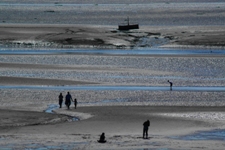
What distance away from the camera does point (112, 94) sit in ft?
127

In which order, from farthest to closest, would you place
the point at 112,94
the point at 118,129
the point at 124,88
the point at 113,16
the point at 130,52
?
the point at 113,16 < the point at 130,52 < the point at 124,88 < the point at 112,94 < the point at 118,129

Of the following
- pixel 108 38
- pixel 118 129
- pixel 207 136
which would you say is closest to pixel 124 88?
pixel 118 129

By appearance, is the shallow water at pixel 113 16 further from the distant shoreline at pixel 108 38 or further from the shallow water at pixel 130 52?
the shallow water at pixel 130 52

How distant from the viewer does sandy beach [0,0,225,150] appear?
2733 centimetres

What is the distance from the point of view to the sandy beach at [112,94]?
27328 millimetres

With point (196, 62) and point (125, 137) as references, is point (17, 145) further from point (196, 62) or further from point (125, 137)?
point (196, 62)

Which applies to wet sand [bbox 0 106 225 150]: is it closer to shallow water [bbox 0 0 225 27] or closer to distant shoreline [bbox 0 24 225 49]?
distant shoreline [bbox 0 24 225 49]

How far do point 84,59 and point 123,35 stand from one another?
17.8 meters

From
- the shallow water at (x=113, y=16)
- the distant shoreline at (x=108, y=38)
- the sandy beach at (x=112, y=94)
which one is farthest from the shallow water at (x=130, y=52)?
the shallow water at (x=113, y=16)

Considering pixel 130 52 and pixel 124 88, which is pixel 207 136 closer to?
pixel 124 88

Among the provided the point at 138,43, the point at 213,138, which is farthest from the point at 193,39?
the point at 213,138

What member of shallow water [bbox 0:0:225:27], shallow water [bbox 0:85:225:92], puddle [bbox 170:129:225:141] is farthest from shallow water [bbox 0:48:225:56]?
shallow water [bbox 0:0:225:27]

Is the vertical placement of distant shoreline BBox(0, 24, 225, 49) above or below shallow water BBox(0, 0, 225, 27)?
below

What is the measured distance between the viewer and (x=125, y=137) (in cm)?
2736
